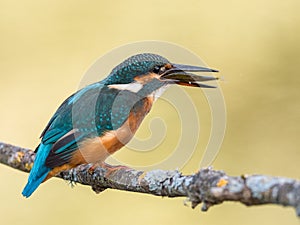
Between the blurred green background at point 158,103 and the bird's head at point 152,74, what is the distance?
47.1 inches

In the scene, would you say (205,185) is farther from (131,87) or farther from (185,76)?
(131,87)

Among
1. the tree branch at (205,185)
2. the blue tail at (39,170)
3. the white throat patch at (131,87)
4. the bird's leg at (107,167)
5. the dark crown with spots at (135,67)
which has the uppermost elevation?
the dark crown with spots at (135,67)

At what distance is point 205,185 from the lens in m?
1.82

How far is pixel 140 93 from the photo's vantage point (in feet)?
9.15

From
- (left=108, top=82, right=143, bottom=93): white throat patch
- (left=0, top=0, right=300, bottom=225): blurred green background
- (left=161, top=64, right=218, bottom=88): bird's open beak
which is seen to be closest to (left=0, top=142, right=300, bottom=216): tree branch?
(left=108, top=82, right=143, bottom=93): white throat patch

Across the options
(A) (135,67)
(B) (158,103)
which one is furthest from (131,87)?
(B) (158,103)

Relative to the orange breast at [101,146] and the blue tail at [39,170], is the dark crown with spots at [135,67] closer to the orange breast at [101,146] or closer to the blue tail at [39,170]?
the orange breast at [101,146]

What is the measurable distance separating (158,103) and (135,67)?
1.48 meters

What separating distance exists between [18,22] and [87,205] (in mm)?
1980

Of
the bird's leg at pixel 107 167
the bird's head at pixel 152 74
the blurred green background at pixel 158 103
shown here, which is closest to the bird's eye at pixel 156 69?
the bird's head at pixel 152 74

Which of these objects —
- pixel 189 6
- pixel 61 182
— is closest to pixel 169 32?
pixel 189 6

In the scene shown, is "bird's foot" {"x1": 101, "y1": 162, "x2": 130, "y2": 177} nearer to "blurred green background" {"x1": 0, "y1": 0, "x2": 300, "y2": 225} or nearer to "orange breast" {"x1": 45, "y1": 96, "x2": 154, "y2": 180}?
"orange breast" {"x1": 45, "y1": 96, "x2": 154, "y2": 180}

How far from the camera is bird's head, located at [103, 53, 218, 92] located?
2697 mm

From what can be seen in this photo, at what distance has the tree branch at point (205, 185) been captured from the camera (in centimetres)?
156
